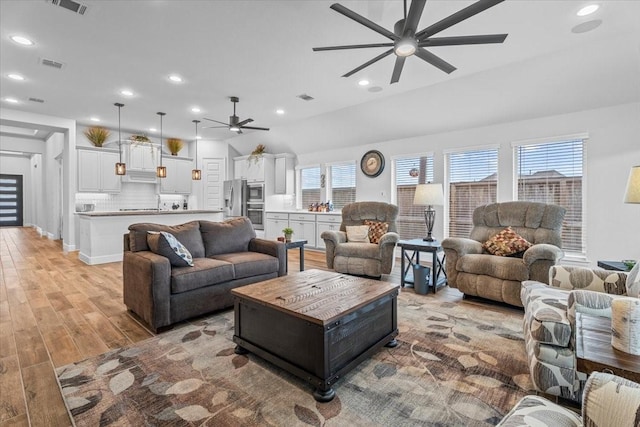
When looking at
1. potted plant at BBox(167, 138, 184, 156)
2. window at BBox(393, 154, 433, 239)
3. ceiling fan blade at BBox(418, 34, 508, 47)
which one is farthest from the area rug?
potted plant at BBox(167, 138, 184, 156)

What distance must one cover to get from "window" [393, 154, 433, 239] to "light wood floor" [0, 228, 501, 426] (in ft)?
4.25

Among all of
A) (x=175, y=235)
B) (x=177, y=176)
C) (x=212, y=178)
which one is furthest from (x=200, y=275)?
(x=212, y=178)

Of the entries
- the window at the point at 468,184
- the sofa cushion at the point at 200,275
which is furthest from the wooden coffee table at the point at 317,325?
the window at the point at 468,184

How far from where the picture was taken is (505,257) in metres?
3.48

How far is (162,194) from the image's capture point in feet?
27.9

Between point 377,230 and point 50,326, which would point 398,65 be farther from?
point 50,326

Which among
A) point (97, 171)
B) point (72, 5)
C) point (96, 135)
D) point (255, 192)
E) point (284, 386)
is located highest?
point (72, 5)

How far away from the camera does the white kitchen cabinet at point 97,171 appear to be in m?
6.88

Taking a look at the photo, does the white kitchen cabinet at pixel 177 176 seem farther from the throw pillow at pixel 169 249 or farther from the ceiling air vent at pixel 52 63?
the throw pillow at pixel 169 249

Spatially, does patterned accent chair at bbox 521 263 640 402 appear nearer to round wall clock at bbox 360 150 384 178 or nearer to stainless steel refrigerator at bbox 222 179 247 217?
round wall clock at bbox 360 150 384 178

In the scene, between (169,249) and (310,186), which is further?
(310,186)

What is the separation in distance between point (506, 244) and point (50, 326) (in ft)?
15.6

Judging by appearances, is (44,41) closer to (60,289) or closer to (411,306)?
(60,289)

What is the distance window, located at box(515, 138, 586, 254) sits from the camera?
441 cm
